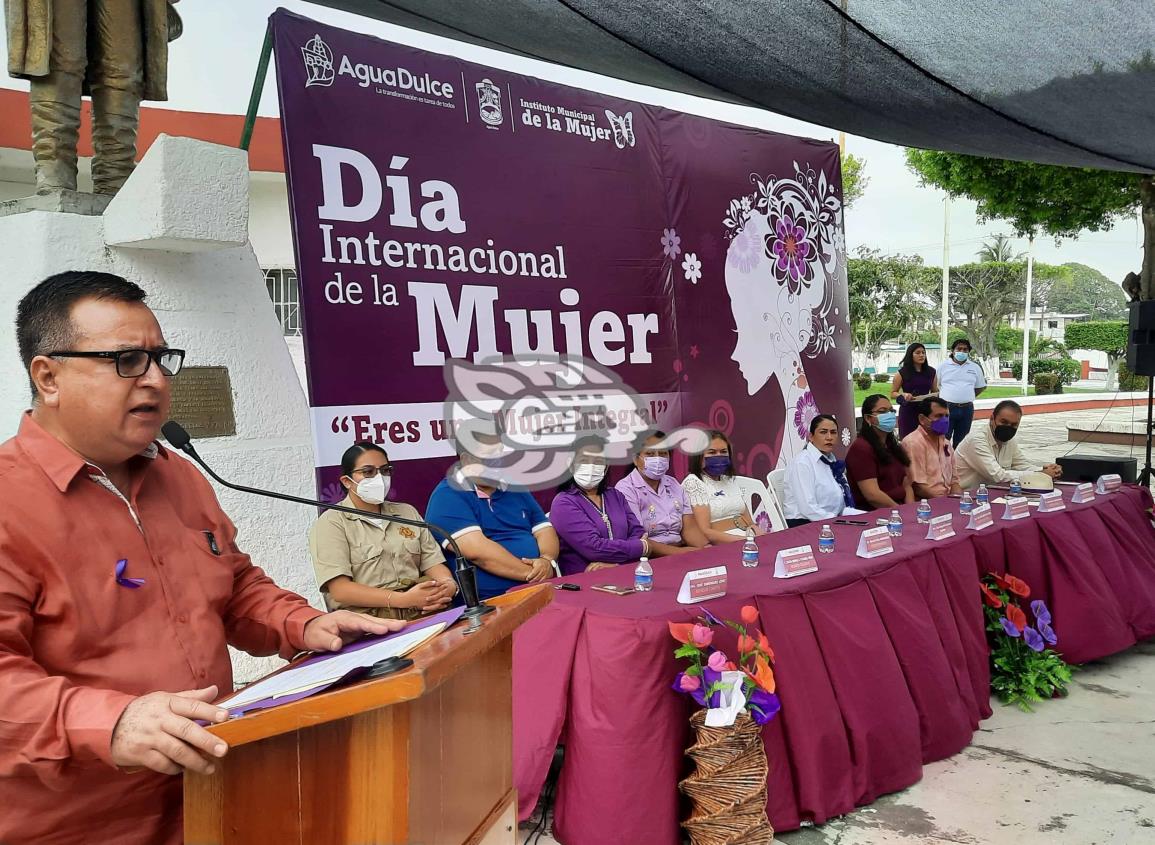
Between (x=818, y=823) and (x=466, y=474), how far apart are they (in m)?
1.86

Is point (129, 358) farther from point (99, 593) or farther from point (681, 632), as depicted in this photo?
point (681, 632)

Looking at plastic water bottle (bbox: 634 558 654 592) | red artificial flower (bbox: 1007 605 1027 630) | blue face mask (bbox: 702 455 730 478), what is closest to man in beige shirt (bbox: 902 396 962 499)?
blue face mask (bbox: 702 455 730 478)

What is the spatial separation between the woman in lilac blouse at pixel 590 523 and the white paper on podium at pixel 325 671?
8.24 ft

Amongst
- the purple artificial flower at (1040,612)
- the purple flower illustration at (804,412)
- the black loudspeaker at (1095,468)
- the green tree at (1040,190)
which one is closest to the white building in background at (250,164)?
the purple flower illustration at (804,412)

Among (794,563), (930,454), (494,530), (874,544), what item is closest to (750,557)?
(794,563)

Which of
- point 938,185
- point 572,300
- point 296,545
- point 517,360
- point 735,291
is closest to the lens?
point 296,545

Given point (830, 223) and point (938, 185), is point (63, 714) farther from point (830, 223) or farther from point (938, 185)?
point (938, 185)

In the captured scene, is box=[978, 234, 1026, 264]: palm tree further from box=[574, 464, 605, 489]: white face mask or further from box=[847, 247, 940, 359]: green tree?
box=[574, 464, 605, 489]: white face mask

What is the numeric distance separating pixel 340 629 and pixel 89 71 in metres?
2.53

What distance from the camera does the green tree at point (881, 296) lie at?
2773 centimetres

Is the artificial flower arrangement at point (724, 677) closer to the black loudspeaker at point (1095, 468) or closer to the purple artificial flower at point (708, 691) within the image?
the purple artificial flower at point (708, 691)

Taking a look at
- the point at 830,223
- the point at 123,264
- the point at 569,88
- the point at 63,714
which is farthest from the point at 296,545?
the point at 830,223

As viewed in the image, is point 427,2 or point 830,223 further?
point 830,223

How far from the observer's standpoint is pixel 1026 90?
375 centimetres
